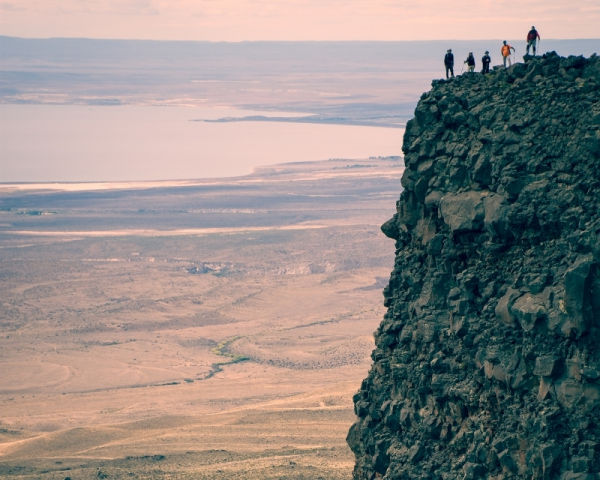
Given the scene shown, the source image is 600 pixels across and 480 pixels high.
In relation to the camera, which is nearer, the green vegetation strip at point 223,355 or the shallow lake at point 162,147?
the green vegetation strip at point 223,355

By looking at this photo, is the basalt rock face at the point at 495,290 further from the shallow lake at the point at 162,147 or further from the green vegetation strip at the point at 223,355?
the shallow lake at the point at 162,147

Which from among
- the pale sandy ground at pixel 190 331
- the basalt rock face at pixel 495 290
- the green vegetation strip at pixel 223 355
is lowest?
the green vegetation strip at pixel 223 355

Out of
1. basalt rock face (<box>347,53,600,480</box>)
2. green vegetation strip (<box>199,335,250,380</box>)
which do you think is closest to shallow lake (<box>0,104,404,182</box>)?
green vegetation strip (<box>199,335,250,380</box>)

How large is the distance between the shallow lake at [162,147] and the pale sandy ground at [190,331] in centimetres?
1653

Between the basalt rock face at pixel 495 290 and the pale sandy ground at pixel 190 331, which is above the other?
the basalt rock face at pixel 495 290

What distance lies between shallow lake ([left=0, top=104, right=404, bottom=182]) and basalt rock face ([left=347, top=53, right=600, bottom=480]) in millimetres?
117360

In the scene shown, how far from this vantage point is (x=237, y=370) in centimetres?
5844

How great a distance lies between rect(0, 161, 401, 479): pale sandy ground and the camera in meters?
34.3

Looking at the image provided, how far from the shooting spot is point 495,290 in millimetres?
13578

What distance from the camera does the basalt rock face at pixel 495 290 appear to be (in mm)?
12406

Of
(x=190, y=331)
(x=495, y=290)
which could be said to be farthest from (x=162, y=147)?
(x=495, y=290)

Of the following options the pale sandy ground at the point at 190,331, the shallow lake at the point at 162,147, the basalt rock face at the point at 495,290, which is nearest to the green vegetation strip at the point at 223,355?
the pale sandy ground at the point at 190,331

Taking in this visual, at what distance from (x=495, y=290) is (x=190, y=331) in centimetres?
5617

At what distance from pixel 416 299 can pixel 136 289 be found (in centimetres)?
6701
